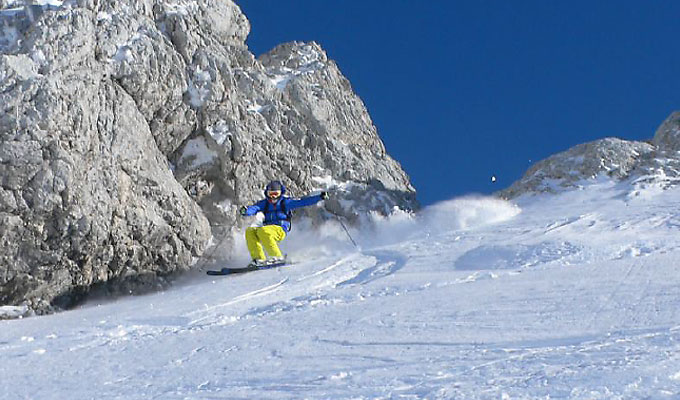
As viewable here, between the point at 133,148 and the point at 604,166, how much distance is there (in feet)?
40.3

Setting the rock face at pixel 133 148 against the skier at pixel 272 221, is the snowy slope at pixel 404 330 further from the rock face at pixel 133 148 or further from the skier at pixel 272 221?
the rock face at pixel 133 148

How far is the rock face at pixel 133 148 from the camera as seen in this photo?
1208 cm

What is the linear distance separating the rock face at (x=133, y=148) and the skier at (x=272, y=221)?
131 centimetres

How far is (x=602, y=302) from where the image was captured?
725cm

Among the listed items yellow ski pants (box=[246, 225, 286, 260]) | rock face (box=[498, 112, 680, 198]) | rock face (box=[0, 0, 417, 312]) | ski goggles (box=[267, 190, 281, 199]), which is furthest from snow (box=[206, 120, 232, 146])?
rock face (box=[498, 112, 680, 198])

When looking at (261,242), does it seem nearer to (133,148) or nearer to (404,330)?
(133,148)

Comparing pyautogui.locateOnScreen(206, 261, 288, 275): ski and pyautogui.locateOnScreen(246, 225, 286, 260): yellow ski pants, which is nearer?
pyautogui.locateOnScreen(206, 261, 288, 275): ski

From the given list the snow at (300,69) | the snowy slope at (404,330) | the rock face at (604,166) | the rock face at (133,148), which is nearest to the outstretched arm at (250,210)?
the rock face at (133,148)

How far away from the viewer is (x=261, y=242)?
1442 centimetres

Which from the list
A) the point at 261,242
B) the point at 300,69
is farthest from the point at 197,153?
the point at 300,69

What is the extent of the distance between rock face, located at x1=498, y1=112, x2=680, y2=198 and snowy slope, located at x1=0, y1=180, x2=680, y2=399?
15.7 ft

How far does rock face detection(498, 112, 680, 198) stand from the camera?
18047 mm

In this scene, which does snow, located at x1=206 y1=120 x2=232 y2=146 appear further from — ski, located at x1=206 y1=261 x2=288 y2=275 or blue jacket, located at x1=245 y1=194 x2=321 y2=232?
ski, located at x1=206 y1=261 x2=288 y2=275

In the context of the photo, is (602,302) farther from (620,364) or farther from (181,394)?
(181,394)
